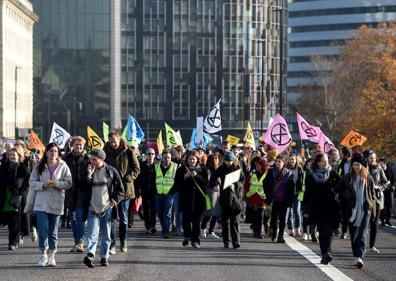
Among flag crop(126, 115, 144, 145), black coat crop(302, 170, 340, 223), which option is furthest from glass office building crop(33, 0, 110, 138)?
black coat crop(302, 170, 340, 223)

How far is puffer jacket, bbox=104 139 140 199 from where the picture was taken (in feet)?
59.2

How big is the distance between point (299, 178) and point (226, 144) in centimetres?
580

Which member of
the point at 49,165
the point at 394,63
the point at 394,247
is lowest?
the point at 394,247

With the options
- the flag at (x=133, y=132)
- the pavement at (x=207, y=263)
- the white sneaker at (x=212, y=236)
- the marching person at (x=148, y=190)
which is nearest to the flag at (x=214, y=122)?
the flag at (x=133, y=132)

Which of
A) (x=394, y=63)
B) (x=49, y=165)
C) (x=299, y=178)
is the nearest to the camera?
(x=49, y=165)

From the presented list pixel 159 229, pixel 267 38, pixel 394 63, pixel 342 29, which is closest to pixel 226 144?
pixel 159 229

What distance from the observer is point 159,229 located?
Answer: 2470 centimetres

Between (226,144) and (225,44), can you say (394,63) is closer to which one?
(226,144)

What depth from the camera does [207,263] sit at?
1705cm

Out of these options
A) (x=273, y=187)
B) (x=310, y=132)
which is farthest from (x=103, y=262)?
(x=310, y=132)

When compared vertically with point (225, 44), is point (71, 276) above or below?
below

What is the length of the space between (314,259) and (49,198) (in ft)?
13.8

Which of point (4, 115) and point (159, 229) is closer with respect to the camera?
point (159, 229)

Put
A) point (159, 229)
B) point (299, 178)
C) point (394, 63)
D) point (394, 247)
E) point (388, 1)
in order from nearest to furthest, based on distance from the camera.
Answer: point (394, 247), point (299, 178), point (159, 229), point (394, 63), point (388, 1)
